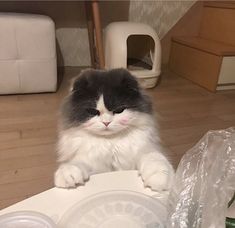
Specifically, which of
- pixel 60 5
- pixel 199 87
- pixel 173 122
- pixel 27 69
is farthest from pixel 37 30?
pixel 199 87

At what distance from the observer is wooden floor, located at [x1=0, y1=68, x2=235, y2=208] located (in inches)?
50.3

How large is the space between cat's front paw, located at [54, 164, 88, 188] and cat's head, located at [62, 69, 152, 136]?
0.56 feet

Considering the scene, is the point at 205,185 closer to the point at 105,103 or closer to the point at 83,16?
the point at 105,103

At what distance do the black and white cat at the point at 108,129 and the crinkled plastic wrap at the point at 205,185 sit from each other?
4.5 inches

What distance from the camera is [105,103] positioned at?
31.2 inches

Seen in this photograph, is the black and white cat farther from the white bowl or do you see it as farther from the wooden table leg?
the wooden table leg

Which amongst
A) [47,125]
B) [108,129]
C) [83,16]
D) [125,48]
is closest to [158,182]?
[108,129]

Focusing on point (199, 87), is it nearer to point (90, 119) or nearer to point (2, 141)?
point (2, 141)

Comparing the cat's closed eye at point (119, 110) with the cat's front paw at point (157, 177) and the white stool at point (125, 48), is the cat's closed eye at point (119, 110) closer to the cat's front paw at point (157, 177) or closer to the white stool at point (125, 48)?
the cat's front paw at point (157, 177)

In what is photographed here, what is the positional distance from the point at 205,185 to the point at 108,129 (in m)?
0.36

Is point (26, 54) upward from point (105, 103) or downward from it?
downward

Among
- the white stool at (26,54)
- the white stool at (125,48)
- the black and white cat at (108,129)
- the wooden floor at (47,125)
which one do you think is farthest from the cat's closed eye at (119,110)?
the white stool at (26,54)

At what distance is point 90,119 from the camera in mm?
824

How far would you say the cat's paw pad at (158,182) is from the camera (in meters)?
0.65
